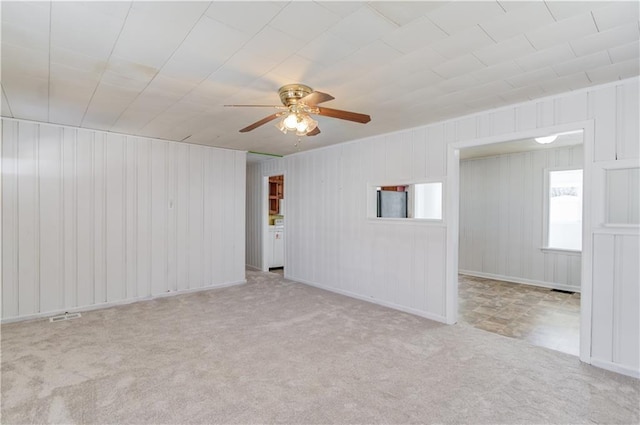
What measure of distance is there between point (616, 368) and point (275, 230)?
5.95 meters

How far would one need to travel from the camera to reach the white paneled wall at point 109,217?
3.97m

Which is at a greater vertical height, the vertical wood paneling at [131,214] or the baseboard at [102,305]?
the vertical wood paneling at [131,214]

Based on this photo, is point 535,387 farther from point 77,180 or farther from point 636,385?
point 77,180

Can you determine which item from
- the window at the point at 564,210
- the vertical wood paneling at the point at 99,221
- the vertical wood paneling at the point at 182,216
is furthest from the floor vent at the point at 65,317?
the window at the point at 564,210

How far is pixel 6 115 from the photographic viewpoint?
12.2 ft

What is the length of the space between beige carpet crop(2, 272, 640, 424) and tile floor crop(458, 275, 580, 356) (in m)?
0.31

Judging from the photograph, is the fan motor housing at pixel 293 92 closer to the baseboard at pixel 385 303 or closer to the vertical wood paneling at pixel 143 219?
the baseboard at pixel 385 303

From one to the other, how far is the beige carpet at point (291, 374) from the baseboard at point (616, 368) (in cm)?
8

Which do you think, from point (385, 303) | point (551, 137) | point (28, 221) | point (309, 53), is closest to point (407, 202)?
point (385, 303)

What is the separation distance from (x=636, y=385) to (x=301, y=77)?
3.57m

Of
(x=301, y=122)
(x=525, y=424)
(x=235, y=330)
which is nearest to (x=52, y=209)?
(x=235, y=330)

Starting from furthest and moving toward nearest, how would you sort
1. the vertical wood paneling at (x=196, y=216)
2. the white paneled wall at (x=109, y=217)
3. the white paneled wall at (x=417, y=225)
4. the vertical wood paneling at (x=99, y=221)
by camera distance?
the vertical wood paneling at (x=196, y=216) → the vertical wood paneling at (x=99, y=221) → the white paneled wall at (x=109, y=217) → the white paneled wall at (x=417, y=225)

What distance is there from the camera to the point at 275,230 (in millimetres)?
7422

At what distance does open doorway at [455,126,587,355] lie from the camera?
486cm
